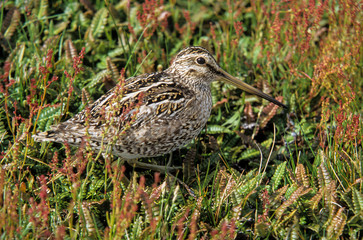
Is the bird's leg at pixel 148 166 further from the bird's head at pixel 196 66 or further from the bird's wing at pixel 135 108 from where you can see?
the bird's head at pixel 196 66

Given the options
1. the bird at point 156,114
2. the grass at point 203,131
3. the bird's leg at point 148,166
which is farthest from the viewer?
the bird's leg at point 148,166

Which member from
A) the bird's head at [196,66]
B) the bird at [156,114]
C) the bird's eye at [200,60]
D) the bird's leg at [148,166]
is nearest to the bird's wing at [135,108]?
the bird at [156,114]

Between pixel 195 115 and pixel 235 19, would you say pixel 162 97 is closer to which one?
pixel 195 115

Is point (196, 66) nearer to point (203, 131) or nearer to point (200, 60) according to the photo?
point (200, 60)

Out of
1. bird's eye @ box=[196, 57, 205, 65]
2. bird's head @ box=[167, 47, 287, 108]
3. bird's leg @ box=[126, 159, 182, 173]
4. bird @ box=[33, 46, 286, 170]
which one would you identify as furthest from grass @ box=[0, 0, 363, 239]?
bird's eye @ box=[196, 57, 205, 65]

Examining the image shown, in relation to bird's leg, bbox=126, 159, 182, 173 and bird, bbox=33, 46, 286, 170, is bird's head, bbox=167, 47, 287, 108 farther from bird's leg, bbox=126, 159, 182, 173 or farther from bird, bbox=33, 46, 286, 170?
bird's leg, bbox=126, 159, 182, 173

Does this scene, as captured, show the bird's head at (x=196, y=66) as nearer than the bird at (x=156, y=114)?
No

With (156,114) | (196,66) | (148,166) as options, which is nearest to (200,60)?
(196,66)
